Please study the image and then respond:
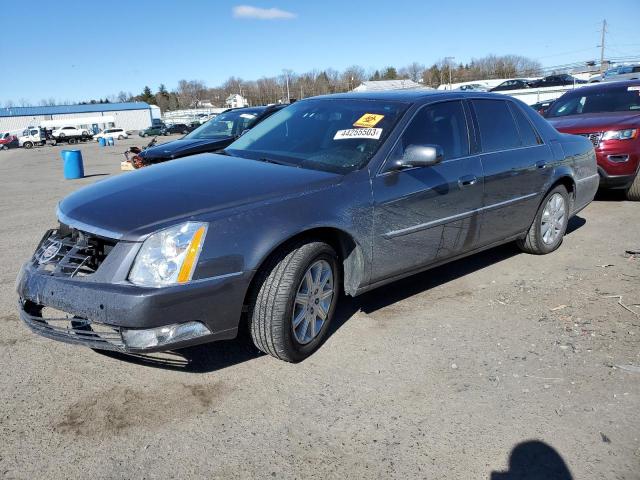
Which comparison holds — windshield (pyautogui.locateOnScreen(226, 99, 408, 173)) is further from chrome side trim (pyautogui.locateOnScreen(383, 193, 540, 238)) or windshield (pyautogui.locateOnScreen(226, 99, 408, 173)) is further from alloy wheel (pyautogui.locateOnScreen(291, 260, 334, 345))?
alloy wheel (pyautogui.locateOnScreen(291, 260, 334, 345))

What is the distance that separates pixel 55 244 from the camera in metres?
3.24

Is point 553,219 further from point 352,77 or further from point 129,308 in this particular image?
point 352,77

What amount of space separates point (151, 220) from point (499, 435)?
209 cm

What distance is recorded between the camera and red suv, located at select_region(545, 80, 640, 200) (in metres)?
7.51

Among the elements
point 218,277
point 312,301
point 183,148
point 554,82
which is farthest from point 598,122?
point 554,82

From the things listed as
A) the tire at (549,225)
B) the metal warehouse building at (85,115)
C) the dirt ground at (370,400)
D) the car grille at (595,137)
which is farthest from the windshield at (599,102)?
the metal warehouse building at (85,115)

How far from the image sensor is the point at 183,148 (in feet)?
27.3

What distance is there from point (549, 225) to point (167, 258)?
4150 millimetres

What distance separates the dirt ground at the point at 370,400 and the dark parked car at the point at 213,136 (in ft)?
13.8

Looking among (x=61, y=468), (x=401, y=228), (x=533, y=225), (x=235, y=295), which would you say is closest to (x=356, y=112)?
(x=401, y=228)

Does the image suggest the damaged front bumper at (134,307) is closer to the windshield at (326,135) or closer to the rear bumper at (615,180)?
the windshield at (326,135)

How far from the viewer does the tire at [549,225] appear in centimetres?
530

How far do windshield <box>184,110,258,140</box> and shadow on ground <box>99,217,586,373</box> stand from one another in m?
5.12

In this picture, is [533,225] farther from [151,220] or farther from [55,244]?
[55,244]
